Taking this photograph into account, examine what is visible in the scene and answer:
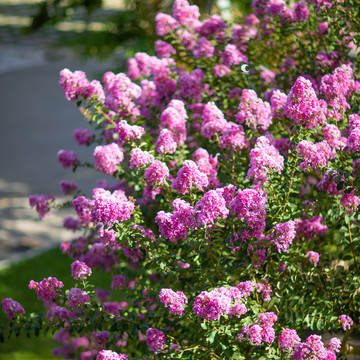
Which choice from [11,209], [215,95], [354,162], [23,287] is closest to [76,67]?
[11,209]

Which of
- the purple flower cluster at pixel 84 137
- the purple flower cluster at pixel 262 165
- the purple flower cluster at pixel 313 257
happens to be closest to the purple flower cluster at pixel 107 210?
the purple flower cluster at pixel 262 165

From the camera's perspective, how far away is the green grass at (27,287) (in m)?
4.62

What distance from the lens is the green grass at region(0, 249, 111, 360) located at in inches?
182

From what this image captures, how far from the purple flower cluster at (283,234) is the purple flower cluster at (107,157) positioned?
85cm

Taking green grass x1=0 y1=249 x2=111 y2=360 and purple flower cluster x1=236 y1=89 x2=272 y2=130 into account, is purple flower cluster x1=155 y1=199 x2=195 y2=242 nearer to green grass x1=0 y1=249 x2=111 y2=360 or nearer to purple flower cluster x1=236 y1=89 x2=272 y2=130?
purple flower cluster x1=236 y1=89 x2=272 y2=130

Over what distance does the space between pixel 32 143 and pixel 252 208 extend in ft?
27.7

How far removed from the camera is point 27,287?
5516mm

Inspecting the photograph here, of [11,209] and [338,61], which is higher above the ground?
[338,61]

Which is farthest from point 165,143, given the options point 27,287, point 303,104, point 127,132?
point 27,287

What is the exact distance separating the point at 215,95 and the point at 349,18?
31.0 inches

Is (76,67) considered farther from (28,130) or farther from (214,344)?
(214,344)

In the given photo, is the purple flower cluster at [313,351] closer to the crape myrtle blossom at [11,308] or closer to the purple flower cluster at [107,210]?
the purple flower cluster at [107,210]

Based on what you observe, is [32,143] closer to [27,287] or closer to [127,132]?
[27,287]

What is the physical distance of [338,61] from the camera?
10.1 feet
